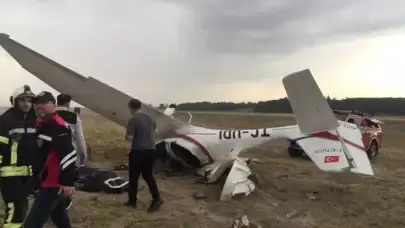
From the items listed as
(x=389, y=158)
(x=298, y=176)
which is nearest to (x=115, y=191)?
(x=298, y=176)

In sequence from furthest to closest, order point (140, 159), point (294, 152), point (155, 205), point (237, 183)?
point (294, 152)
point (237, 183)
point (140, 159)
point (155, 205)

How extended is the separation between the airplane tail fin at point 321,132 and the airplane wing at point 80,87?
10.4 feet

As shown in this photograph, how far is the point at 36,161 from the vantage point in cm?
447

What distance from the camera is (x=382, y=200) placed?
8.69 m

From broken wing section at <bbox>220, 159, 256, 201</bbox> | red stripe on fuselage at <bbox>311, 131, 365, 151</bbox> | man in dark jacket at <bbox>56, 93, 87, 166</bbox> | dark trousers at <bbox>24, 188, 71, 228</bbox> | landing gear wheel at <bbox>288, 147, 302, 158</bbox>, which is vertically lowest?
landing gear wheel at <bbox>288, 147, 302, 158</bbox>

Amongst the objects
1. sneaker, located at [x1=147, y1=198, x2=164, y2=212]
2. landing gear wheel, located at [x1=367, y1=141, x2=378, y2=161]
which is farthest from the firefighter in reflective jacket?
landing gear wheel, located at [x1=367, y1=141, x2=378, y2=161]

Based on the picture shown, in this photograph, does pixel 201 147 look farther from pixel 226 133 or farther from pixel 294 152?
pixel 294 152

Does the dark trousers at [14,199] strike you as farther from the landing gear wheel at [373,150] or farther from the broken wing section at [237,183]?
the landing gear wheel at [373,150]

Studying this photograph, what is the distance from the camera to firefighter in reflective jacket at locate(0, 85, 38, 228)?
4488 millimetres

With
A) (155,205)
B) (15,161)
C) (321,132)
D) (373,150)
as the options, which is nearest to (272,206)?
(321,132)

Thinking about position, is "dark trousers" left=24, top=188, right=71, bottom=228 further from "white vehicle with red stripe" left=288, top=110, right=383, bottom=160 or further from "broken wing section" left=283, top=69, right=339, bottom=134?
"white vehicle with red stripe" left=288, top=110, right=383, bottom=160

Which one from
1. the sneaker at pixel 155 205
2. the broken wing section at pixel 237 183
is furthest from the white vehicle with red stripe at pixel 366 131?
the sneaker at pixel 155 205

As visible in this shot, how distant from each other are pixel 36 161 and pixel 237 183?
4.48m

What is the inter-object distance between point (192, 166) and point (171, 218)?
365 cm
